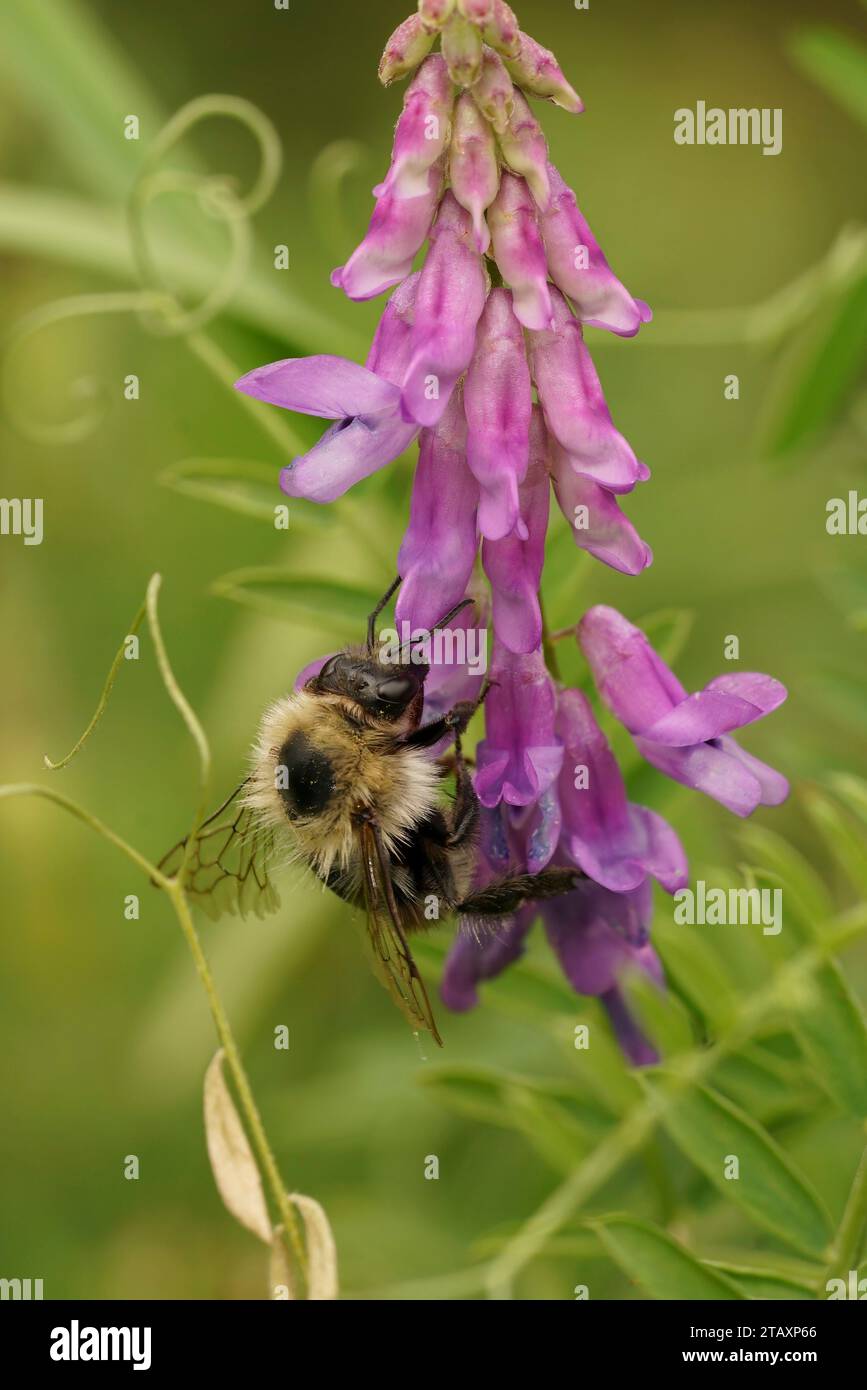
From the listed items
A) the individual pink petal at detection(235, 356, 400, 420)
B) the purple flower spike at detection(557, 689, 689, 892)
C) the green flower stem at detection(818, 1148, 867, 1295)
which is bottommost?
the green flower stem at detection(818, 1148, 867, 1295)

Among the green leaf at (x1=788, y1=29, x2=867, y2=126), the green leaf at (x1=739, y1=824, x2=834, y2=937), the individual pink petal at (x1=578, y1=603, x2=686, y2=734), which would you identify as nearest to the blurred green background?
the green leaf at (x1=788, y1=29, x2=867, y2=126)

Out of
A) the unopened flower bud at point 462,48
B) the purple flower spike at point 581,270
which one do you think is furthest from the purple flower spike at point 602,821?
the unopened flower bud at point 462,48

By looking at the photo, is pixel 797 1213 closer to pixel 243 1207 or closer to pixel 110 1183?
pixel 243 1207

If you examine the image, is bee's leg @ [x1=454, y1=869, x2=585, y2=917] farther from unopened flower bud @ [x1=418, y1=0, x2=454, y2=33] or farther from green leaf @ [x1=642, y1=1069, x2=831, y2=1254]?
unopened flower bud @ [x1=418, y1=0, x2=454, y2=33]

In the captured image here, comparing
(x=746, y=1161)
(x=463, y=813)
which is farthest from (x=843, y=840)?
(x=463, y=813)

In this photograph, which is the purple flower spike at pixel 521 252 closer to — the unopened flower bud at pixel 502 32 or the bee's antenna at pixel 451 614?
the unopened flower bud at pixel 502 32

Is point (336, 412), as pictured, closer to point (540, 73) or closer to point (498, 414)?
point (498, 414)
